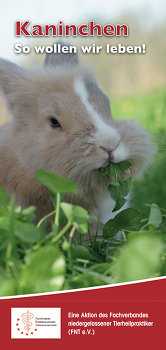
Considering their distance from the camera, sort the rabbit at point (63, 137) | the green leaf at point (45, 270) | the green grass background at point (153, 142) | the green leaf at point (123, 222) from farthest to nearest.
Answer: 1. the green grass background at point (153, 142)
2. the rabbit at point (63, 137)
3. the green leaf at point (123, 222)
4. the green leaf at point (45, 270)

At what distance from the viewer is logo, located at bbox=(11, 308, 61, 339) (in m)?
1.52

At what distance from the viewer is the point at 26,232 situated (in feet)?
4.85

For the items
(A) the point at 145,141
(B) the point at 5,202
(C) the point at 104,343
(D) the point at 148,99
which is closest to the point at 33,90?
(A) the point at 145,141

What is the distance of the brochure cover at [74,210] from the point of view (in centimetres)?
149

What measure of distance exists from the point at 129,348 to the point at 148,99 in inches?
199

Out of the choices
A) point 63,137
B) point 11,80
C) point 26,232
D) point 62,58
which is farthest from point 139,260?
point 62,58

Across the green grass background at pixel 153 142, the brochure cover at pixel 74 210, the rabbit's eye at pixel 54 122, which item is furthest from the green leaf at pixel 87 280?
the green grass background at pixel 153 142

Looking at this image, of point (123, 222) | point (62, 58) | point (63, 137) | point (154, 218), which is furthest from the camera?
point (62, 58)

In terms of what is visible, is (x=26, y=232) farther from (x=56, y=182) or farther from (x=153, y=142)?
(x=153, y=142)

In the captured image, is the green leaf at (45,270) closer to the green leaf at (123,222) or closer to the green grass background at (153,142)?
the green leaf at (123,222)

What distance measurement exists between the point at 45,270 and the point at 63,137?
0.86m

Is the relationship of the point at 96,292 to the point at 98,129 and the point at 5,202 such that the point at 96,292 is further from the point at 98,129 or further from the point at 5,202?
the point at 98,129

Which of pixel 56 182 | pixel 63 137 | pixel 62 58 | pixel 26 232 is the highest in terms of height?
pixel 62 58

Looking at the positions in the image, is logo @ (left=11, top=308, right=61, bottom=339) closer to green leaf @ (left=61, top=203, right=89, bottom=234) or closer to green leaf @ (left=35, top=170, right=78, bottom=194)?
green leaf @ (left=61, top=203, right=89, bottom=234)
